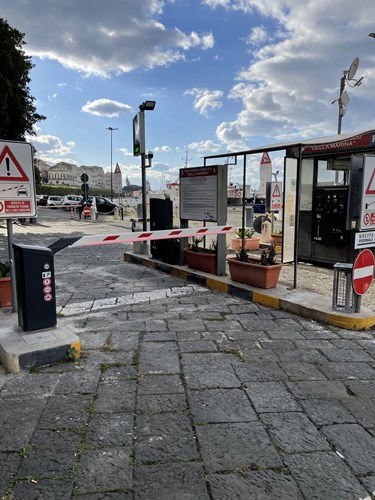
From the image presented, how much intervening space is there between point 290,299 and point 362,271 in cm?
98

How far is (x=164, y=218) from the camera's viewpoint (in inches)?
302

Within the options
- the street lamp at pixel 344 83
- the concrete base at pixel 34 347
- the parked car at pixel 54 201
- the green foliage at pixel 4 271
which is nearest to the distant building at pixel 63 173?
the parked car at pixel 54 201

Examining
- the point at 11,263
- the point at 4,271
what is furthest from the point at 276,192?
the point at 11,263

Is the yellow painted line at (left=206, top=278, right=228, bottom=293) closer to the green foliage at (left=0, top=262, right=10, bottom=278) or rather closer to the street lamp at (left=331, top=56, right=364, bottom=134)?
the green foliage at (left=0, top=262, right=10, bottom=278)

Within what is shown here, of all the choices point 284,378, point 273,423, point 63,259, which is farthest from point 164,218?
point 273,423

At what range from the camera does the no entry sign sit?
4273 millimetres

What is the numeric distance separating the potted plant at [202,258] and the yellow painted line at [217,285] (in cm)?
36

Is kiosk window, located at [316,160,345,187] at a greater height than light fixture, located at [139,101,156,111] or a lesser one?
lesser

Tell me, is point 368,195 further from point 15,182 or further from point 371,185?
point 15,182

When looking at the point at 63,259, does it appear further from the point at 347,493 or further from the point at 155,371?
the point at 347,493

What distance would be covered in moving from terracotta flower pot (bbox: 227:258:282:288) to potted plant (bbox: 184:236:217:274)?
0.62m

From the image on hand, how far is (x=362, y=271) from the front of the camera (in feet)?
14.3

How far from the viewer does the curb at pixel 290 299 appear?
14.1 ft

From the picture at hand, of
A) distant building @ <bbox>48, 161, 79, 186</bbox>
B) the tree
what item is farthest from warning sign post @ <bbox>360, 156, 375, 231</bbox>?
distant building @ <bbox>48, 161, 79, 186</bbox>
